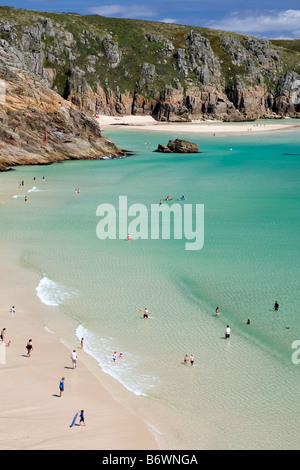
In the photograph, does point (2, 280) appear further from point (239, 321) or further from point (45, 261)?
point (239, 321)

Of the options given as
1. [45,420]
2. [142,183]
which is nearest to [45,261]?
[45,420]

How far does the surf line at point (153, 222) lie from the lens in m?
49.7

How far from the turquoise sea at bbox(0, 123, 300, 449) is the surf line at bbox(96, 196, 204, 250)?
43.6 inches

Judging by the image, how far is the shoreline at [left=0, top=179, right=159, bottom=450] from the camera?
62.9 feet

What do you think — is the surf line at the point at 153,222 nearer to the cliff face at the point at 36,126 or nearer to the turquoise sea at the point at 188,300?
the turquoise sea at the point at 188,300

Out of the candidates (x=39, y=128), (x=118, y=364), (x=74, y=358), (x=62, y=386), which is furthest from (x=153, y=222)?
(x=39, y=128)

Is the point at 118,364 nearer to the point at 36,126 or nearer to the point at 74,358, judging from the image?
the point at 74,358

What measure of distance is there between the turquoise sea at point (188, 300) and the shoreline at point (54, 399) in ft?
2.59

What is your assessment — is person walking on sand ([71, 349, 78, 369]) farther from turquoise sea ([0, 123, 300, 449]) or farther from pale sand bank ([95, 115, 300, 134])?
pale sand bank ([95, 115, 300, 134])

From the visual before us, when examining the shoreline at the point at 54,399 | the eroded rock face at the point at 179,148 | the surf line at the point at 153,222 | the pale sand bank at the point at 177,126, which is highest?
the pale sand bank at the point at 177,126

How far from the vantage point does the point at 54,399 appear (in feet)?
72.7

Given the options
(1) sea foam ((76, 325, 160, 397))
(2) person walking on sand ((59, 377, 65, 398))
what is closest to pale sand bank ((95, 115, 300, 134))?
(1) sea foam ((76, 325, 160, 397))

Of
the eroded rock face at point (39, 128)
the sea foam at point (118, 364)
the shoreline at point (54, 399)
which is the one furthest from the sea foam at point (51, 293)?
the eroded rock face at point (39, 128)

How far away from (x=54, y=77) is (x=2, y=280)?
164422 mm
